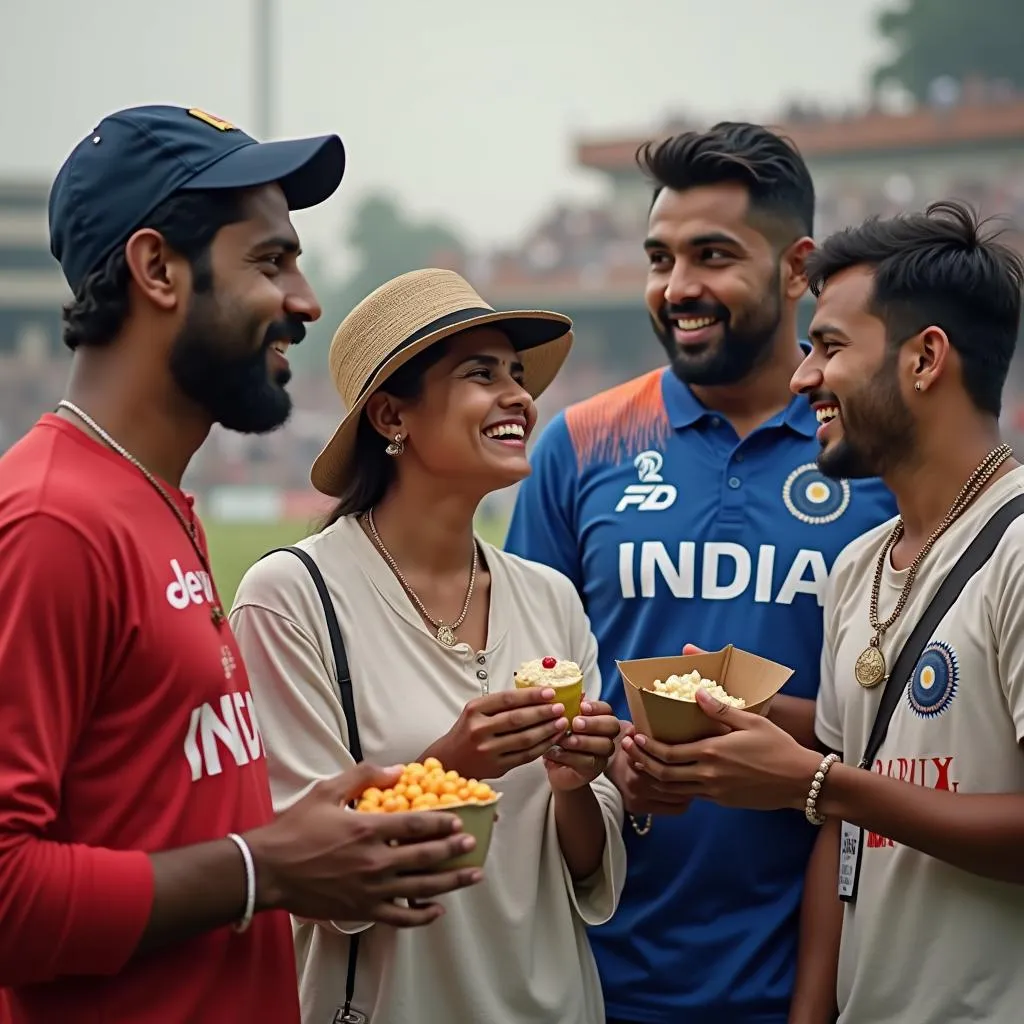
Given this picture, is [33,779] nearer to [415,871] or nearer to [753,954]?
[415,871]

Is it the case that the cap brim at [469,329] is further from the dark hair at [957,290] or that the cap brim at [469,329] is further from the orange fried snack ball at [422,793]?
the orange fried snack ball at [422,793]

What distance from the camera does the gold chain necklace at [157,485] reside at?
7.83ft

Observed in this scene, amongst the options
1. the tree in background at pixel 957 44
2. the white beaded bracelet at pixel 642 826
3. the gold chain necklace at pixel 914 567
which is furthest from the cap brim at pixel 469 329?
the tree in background at pixel 957 44

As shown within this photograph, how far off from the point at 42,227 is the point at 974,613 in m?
52.1

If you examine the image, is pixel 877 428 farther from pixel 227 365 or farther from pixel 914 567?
pixel 227 365

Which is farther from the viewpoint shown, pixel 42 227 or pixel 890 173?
pixel 42 227

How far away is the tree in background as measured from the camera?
177 ft

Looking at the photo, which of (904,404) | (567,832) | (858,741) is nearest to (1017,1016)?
(858,741)

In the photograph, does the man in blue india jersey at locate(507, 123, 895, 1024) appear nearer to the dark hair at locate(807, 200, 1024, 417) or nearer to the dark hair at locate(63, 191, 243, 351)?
→ the dark hair at locate(807, 200, 1024, 417)

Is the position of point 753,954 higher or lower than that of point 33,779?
lower

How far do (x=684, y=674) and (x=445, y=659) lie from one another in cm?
50

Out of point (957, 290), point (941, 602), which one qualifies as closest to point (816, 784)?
point (941, 602)

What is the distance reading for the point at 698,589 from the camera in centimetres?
367

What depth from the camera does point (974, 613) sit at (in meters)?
2.89
